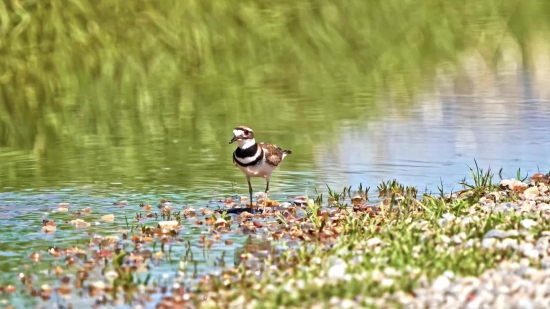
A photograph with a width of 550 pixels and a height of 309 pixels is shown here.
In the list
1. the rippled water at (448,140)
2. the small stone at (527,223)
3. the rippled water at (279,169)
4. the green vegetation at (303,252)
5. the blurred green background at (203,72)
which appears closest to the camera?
the green vegetation at (303,252)

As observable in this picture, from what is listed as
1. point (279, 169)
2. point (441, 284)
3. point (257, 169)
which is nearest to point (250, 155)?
point (257, 169)

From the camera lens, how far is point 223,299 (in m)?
9.88

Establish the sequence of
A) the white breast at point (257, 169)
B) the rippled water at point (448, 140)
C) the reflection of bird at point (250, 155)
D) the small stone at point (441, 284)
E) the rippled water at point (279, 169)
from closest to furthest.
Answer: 1. the small stone at point (441, 284)
2. the rippled water at point (279, 169)
3. the reflection of bird at point (250, 155)
4. the white breast at point (257, 169)
5. the rippled water at point (448, 140)

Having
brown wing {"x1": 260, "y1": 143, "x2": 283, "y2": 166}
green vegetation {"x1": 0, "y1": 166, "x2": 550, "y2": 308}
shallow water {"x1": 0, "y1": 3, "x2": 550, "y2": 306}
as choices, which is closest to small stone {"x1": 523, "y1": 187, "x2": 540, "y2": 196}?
green vegetation {"x1": 0, "y1": 166, "x2": 550, "y2": 308}

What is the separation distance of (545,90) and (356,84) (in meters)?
3.73

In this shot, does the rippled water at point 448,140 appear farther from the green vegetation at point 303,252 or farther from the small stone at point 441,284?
the small stone at point 441,284

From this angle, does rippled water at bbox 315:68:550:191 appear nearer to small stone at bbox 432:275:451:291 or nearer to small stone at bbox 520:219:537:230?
small stone at bbox 520:219:537:230

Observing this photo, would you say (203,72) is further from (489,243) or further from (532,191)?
(489,243)

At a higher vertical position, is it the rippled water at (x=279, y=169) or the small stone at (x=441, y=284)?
the rippled water at (x=279, y=169)

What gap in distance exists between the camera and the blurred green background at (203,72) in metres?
18.1

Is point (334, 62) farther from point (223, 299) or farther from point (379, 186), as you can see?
point (223, 299)

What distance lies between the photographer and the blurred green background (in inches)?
712

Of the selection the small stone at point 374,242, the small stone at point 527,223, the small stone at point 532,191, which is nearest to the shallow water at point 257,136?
the small stone at point 532,191

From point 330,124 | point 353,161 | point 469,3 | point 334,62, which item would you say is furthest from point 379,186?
point 469,3
